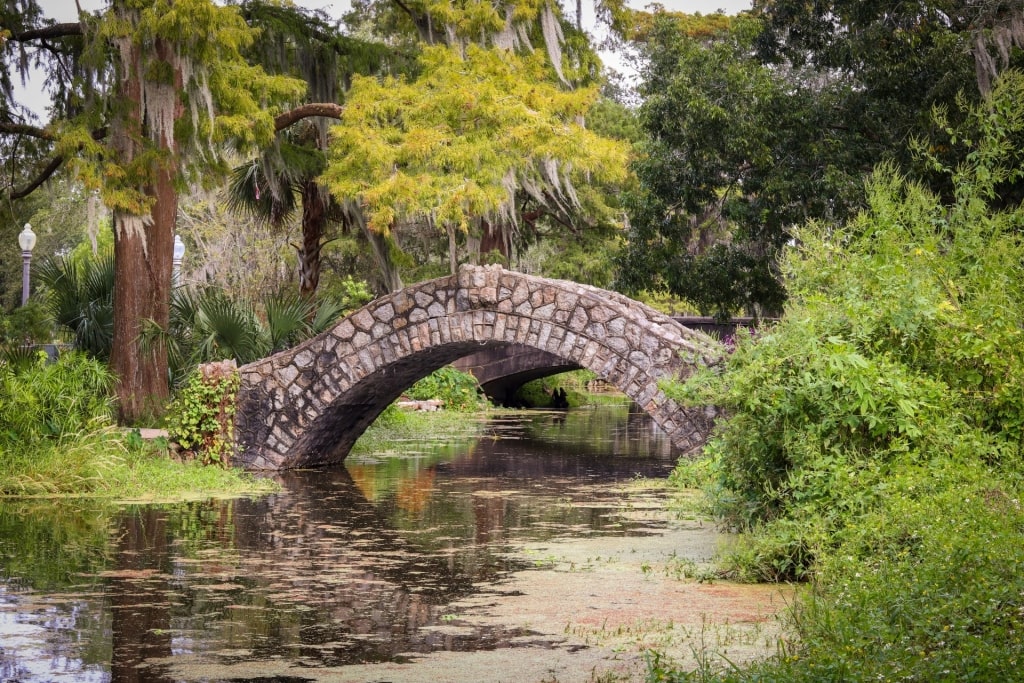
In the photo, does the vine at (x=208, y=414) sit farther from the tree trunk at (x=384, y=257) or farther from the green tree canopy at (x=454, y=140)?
the tree trunk at (x=384, y=257)

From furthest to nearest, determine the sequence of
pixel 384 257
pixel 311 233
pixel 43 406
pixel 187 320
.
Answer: pixel 311 233 < pixel 384 257 < pixel 187 320 < pixel 43 406

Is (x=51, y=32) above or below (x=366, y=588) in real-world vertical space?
above

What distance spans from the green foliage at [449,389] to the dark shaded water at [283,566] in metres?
11.8

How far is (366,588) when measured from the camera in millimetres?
8375

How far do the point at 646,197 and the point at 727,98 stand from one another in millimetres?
2660

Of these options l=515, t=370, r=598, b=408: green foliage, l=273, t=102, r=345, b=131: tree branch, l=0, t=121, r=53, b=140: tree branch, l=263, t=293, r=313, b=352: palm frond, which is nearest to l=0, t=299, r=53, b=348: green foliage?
l=0, t=121, r=53, b=140: tree branch

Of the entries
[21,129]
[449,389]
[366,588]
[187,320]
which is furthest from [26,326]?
[449,389]

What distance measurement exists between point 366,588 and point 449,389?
20.2 meters

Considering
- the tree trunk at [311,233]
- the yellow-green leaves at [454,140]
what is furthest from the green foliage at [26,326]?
the tree trunk at [311,233]

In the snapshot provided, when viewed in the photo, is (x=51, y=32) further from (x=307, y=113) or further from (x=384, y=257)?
(x=384, y=257)

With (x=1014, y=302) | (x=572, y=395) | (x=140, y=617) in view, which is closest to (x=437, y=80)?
(x=1014, y=302)

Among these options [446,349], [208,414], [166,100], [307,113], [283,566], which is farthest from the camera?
[307,113]

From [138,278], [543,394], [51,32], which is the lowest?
[543,394]

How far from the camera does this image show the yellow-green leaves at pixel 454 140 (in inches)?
663
